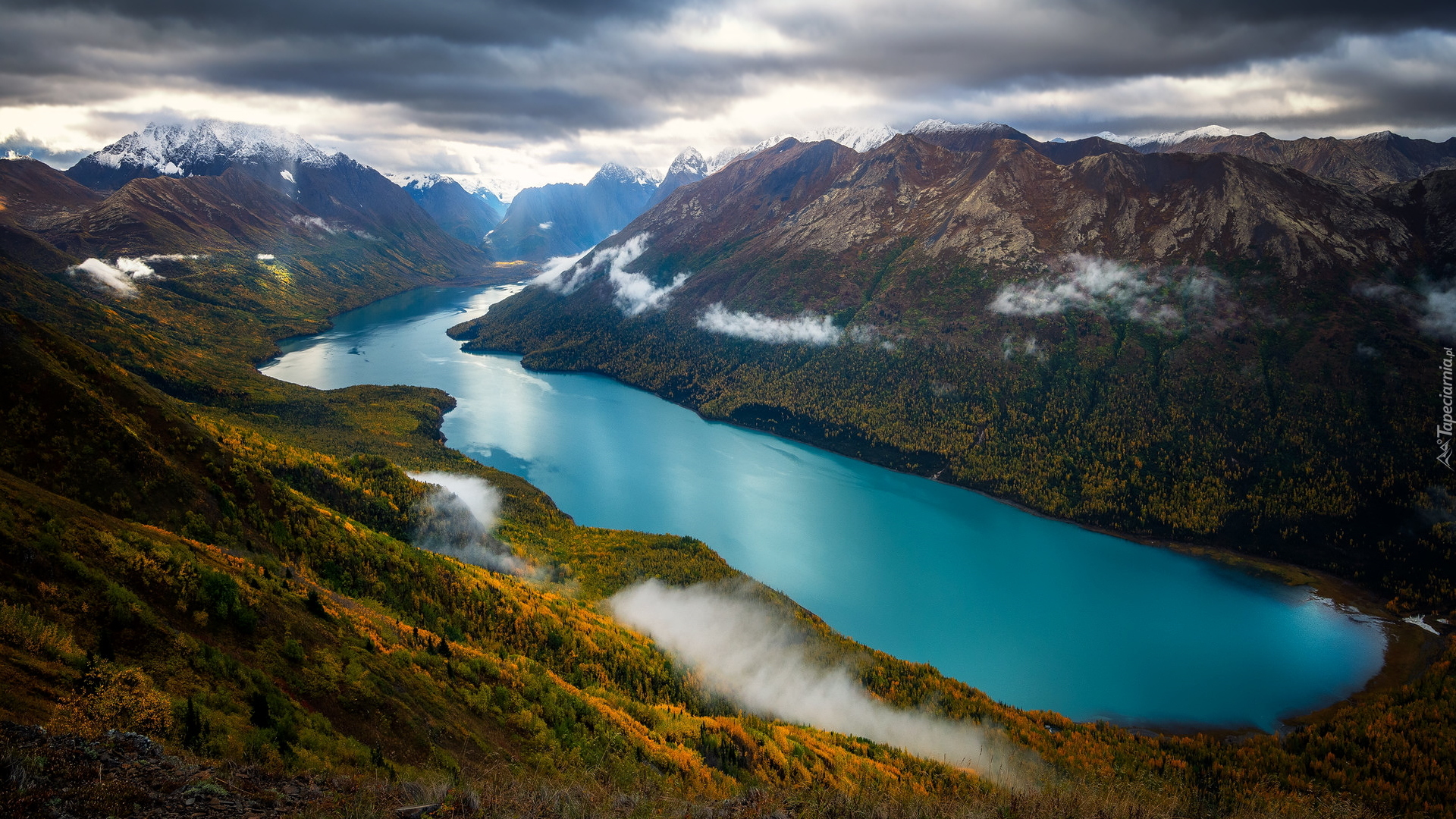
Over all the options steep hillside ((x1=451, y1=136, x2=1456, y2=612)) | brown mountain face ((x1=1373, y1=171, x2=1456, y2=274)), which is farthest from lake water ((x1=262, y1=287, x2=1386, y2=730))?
brown mountain face ((x1=1373, y1=171, x2=1456, y2=274))

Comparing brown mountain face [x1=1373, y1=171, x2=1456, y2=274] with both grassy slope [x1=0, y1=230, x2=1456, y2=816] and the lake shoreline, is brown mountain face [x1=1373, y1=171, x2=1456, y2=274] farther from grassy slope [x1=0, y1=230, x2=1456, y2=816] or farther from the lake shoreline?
grassy slope [x1=0, y1=230, x2=1456, y2=816]

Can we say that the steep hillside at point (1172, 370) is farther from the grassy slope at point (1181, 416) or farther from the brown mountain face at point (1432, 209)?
the brown mountain face at point (1432, 209)

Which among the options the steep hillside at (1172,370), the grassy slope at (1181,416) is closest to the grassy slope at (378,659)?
the grassy slope at (1181,416)

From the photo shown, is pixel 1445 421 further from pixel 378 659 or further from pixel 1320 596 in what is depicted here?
pixel 378 659

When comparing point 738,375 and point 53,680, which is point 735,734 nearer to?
point 53,680

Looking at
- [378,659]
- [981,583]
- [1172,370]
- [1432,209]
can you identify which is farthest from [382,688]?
[1432,209]

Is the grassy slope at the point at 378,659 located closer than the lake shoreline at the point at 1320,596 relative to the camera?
Yes
